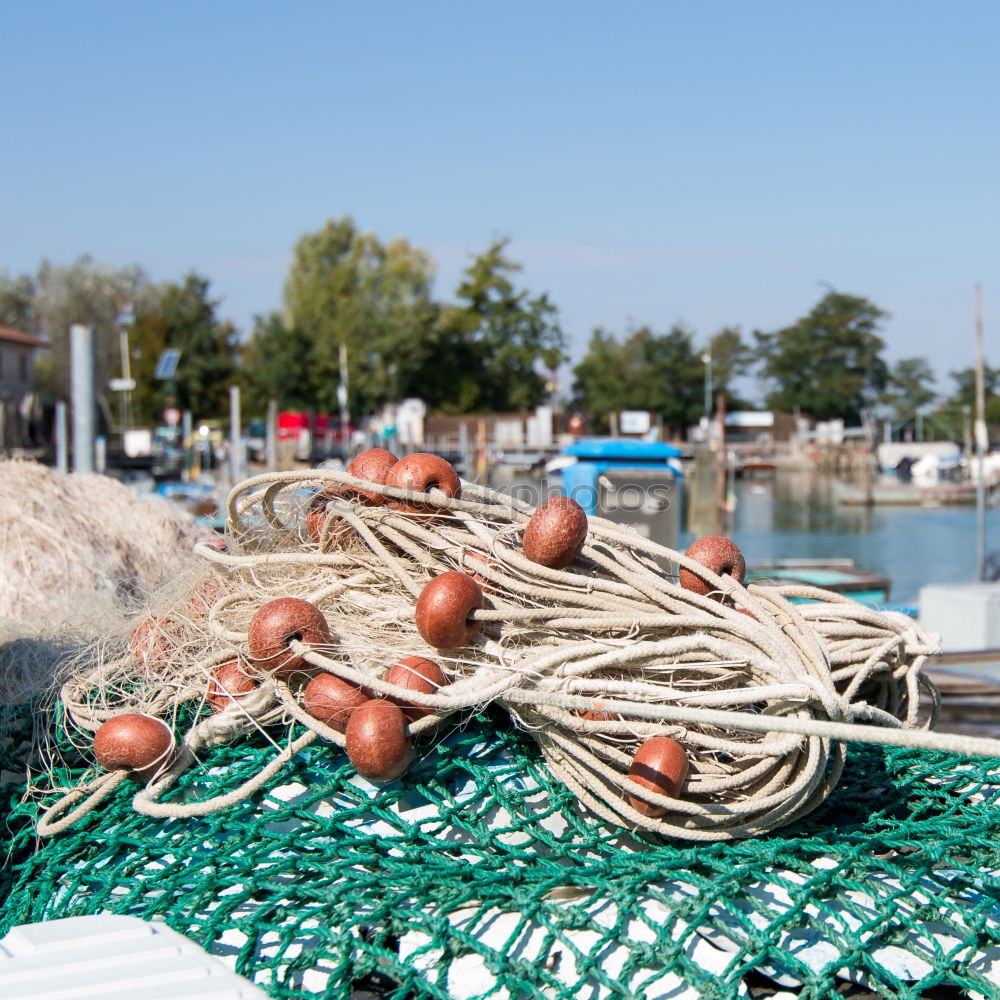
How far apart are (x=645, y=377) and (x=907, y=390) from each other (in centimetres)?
3826

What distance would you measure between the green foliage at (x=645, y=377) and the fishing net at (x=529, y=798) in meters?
81.2

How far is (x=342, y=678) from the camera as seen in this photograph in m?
2.19

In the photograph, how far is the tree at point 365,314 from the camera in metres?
64.3

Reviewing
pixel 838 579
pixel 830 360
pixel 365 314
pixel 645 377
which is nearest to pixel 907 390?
pixel 830 360

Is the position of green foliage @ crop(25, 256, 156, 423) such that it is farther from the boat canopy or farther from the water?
the boat canopy

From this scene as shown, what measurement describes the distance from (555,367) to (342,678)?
70481 millimetres

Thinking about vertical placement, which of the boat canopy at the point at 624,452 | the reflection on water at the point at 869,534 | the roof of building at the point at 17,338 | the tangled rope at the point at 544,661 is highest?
the roof of building at the point at 17,338

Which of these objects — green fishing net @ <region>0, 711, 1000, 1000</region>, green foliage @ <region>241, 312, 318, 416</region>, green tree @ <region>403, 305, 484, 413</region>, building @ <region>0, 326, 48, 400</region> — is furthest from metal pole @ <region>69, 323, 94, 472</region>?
green tree @ <region>403, 305, 484, 413</region>

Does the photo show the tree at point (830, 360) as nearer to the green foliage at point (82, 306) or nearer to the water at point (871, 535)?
the water at point (871, 535)

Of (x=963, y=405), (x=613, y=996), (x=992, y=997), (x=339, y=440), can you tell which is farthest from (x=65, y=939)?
(x=963, y=405)

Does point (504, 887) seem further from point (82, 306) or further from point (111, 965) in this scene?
point (82, 306)

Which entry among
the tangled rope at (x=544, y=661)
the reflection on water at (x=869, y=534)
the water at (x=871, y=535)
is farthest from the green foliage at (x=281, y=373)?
the tangled rope at (x=544, y=661)

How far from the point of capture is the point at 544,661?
2020 mm

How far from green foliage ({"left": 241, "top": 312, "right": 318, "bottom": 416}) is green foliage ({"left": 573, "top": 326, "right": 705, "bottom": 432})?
2728 centimetres
